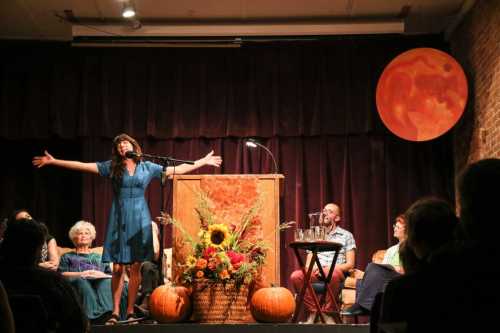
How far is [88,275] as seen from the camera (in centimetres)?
611

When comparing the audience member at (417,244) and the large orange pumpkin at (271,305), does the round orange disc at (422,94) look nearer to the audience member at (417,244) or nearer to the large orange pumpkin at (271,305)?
the large orange pumpkin at (271,305)

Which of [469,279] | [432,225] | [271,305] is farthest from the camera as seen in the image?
[271,305]

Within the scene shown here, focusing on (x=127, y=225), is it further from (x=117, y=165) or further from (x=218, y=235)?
(x=218, y=235)

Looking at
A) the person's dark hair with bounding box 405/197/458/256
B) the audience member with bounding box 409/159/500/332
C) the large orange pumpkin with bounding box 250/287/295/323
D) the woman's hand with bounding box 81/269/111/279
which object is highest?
the person's dark hair with bounding box 405/197/458/256

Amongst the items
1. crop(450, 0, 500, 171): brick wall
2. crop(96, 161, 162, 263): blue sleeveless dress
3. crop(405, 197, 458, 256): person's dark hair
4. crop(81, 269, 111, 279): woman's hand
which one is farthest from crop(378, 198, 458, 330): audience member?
crop(450, 0, 500, 171): brick wall

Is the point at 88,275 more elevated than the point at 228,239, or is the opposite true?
the point at 228,239

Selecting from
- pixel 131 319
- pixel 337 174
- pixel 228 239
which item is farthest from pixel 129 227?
pixel 337 174

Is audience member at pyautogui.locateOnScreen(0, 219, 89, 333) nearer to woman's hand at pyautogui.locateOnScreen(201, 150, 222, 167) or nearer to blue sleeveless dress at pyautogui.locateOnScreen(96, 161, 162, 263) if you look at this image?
blue sleeveless dress at pyautogui.locateOnScreen(96, 161, 162, 263)

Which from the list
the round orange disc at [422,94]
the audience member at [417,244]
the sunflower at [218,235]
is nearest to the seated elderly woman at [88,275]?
the sunflower at [218,235]

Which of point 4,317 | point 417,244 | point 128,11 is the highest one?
point 128,11

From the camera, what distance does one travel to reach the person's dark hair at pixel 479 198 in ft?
5.32

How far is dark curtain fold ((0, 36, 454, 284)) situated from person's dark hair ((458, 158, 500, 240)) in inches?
249

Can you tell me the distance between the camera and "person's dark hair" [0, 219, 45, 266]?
254 centimetres

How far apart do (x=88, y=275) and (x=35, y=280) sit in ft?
12.1
